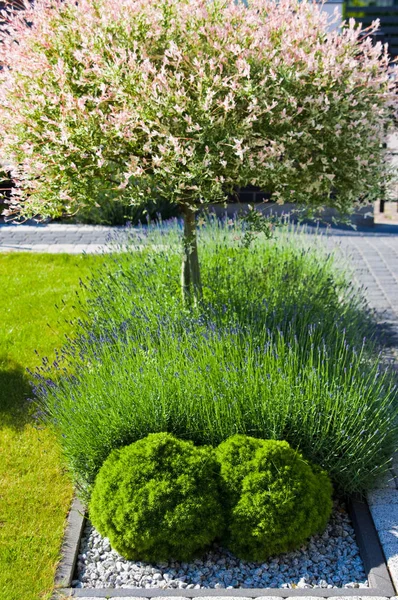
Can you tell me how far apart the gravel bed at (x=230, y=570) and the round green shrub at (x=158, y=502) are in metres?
0.08

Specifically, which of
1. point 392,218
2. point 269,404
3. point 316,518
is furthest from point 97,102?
point 392,218

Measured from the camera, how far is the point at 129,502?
358 centimetres

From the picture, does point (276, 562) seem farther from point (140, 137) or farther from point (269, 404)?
point (140, 137)

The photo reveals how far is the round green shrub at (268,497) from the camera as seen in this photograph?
3.57 m

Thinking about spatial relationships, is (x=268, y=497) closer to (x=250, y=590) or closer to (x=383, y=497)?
(x=250, y=590)

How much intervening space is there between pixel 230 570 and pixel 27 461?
1574 mm

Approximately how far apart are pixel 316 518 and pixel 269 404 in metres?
0.67

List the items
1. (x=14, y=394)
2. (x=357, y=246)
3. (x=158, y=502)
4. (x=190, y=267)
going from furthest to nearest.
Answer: (x=357, y=246) → (x=190, y=267) → (x=14, y=394) → (x=158, y=502)

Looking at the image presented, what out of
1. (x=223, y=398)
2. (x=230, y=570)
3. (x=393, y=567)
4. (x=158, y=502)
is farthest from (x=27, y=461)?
(x=393, y=567)

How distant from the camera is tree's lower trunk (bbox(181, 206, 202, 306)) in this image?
18.6 ft

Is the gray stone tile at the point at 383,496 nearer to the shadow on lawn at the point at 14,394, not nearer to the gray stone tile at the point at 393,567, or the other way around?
the gray stone tile at the point at 393,567

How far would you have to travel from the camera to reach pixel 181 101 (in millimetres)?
4598

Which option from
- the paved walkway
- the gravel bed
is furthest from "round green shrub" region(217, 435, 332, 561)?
the paved walkway

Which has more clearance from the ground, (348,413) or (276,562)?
(348,413)
